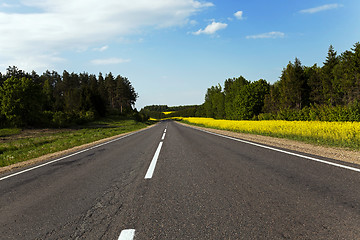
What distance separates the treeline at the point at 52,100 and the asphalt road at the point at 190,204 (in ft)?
134

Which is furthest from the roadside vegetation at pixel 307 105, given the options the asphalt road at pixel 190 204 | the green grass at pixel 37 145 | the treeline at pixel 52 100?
the treeline at pixel 52 100

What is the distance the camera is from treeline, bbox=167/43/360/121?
24891 millimetres

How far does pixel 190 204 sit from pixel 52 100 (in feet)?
267

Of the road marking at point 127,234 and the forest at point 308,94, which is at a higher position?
the forest at point 308,94

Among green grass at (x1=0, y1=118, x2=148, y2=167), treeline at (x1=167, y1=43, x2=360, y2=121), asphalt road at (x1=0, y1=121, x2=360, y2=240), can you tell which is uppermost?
treeline at (x1=167, y1=43, x2=360, y2=121)

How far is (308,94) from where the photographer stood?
157 feet

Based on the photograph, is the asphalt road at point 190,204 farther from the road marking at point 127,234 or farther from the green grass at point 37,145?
the green grass at point 37,145

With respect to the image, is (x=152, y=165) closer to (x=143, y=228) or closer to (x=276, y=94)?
(x=143, y=228)

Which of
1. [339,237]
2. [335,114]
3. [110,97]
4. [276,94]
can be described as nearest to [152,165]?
[339,237]

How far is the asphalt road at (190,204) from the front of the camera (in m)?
2.48

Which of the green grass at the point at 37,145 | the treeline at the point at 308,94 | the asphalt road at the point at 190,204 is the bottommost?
the green grass at the point at 37,145

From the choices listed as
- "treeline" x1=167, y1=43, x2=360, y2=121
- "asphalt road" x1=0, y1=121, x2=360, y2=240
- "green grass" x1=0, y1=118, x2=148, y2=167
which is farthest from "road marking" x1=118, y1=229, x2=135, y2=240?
"treeline" x1=167, y1=43, x2=360, y2=121

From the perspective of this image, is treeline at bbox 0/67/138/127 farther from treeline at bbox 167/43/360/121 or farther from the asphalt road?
treeline at bbox 167/43/360/121

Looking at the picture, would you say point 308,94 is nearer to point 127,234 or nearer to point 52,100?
point 127,234
